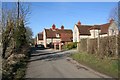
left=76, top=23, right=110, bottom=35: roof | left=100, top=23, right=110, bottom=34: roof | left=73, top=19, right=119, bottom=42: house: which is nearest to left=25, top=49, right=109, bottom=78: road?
left=100, top=23, right=110, bottom=34: roof

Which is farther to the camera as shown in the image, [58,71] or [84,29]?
[84,29]

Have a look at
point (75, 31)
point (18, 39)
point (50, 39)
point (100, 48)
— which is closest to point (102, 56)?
point (100, 48)

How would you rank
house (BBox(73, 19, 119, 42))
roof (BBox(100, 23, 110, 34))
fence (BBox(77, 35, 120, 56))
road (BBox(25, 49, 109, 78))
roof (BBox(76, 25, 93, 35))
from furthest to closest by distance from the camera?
roof (BBox(76, 25, 93, 35)) → house (BBox(73, 19, 119, 42)) → roof (BBox(100, 23, 110, 34)) → fence (BBox(77, 35, 120, 56)) → road (BBox(25, 49, 109, 78))

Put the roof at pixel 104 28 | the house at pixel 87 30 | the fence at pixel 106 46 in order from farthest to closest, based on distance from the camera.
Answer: the house at pixel 87 30 < the roof at pixel 104 28 < the fence at pixel 106 46

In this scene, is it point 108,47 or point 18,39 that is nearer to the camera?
point 108,47

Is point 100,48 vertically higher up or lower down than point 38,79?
higher up

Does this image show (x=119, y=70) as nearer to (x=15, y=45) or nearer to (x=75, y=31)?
(x=15, y=45)

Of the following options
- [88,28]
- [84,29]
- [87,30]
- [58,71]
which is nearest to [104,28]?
[87,30]

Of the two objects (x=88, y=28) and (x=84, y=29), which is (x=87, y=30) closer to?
(x=84, y=29)

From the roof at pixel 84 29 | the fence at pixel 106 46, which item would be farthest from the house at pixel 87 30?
the fence at pixel 106 46

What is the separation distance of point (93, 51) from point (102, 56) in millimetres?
4025

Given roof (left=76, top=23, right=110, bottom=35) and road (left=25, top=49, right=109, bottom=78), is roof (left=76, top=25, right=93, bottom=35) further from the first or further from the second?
road (left=25, top=49, right=109, bottom=78)

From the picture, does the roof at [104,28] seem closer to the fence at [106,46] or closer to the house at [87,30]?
the house at [87,30]

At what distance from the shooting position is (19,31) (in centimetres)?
3134
